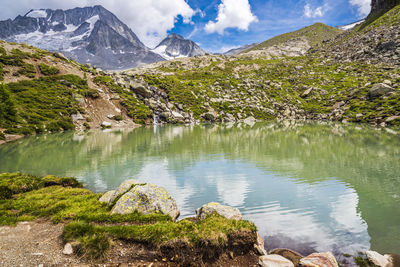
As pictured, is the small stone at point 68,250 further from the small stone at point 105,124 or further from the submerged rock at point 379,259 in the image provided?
the small stone at point 105,124

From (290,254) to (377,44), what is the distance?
19331cm

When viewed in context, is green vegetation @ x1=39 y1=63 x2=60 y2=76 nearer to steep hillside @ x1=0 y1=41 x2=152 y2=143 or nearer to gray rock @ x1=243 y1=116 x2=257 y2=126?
steep hillside @ x1=0 y1=41 x2=152 y2=143

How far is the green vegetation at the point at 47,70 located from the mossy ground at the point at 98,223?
96.7 m

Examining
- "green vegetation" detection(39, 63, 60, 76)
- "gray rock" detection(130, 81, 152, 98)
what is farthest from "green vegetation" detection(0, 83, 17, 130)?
"gray rock" detection(130, 81, 152, 98)

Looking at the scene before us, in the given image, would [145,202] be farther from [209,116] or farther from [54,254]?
[209,116]

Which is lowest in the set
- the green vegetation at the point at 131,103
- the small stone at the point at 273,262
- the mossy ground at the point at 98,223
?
the small stone at the point at 273,262

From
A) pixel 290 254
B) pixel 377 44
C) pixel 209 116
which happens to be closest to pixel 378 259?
pixel 290 254

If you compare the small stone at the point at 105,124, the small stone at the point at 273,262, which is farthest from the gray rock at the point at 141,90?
the small stone at the point at 273,262

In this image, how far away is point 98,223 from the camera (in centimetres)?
996

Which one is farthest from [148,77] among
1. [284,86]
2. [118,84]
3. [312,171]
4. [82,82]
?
[312,171]

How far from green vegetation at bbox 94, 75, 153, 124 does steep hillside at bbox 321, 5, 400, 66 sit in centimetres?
14846

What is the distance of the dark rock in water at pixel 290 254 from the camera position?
9331 millimetres

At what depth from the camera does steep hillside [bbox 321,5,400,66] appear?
444 feet

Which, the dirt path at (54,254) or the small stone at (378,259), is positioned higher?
the dirt path at (54,254)
